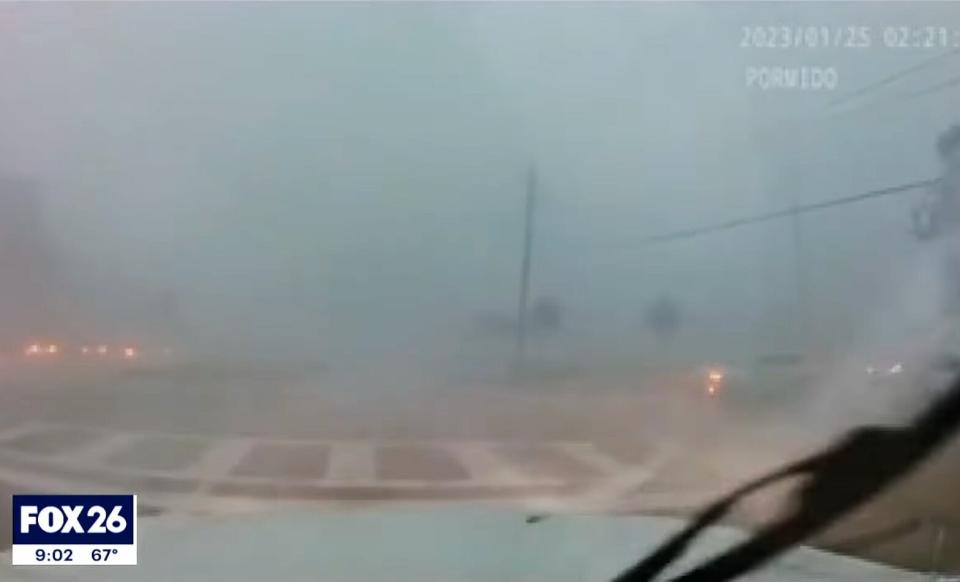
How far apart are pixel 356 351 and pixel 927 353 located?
107 cm

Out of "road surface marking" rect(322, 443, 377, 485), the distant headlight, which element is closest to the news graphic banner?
"road surface marking" rect(322, 443, 377, 485)

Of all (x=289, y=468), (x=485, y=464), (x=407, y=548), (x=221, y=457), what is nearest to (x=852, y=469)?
(x=485, y=464)

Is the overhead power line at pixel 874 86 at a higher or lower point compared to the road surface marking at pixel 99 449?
higher

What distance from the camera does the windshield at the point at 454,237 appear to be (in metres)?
2.18

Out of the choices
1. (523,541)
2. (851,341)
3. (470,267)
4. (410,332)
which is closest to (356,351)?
(410,332)

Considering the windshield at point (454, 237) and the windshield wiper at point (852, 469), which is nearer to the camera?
the windshield at point (454, 237)

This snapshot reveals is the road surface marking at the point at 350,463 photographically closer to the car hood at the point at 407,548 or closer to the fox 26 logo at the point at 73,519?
the car hood at the point at 407,548

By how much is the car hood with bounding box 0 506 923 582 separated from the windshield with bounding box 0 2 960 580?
0.07 meters

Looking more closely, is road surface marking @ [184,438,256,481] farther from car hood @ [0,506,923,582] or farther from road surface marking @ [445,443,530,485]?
road surface marking @ [445,443,530,485]

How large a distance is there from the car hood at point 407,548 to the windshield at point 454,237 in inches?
2.6

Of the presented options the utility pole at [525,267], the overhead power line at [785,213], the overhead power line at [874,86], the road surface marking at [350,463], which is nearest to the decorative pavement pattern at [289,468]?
the road surface marking at [350,463]

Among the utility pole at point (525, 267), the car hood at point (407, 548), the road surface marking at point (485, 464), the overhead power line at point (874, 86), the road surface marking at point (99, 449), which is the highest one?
the overhead power line at point (874, 86)

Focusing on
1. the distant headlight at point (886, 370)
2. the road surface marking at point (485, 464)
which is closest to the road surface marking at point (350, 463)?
the road surface marking at point (485, 464)

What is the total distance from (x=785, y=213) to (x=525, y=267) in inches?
19.2
